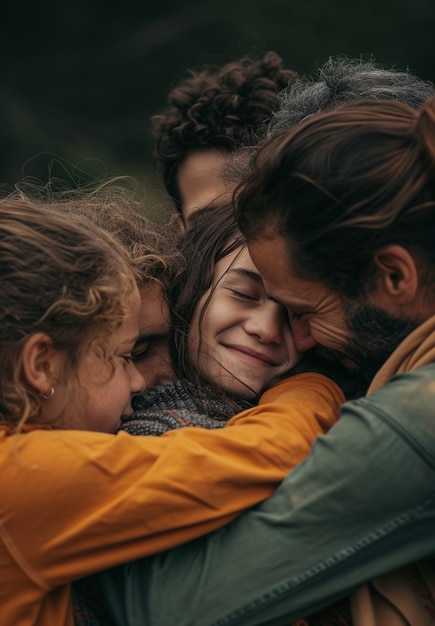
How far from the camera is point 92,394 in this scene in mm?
2279

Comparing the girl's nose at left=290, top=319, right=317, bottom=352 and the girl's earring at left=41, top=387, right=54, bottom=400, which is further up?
the girl's nose at left=290, top=319, right=317, bottom=352

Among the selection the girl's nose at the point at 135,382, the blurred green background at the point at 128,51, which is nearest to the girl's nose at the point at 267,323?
the girl's nose at the point at 135,382

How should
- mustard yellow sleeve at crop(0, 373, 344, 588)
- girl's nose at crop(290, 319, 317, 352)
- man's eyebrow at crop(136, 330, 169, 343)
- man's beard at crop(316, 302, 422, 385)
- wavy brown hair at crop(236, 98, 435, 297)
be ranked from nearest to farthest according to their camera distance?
mustard yellow sleeve at crop(0, 373, 344, 588) < wavy brown hair at crop(236, 98, 435, 297) < man's beard at crop(316, 302, 422, 385) < girl's nose at crop(290, 319, 317, 352) < man's eyebrow at crop(136, 330, 169, 343)

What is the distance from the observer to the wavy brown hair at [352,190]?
6.89ft

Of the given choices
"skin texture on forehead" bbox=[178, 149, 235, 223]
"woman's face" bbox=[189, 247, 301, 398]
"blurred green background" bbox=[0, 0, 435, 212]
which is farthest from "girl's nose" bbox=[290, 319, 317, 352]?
"blurred green background" bbox=[0, 0, 435, 212]

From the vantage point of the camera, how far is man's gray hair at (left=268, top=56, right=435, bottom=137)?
9.99 feet

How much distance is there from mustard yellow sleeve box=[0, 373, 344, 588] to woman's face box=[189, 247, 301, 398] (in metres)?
0.58

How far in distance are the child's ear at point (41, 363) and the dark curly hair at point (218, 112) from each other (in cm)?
212

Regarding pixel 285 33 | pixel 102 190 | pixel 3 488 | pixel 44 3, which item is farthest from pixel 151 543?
pixel 44 3

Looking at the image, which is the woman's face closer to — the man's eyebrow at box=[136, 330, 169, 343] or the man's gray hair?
the man's eyebrow at box=[136, 330, 169, 343]

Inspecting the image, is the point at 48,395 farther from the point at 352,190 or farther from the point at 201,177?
the point at 201,177

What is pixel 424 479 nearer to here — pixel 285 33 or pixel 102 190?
pixel 102 190

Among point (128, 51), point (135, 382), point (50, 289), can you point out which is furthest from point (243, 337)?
point (128, 51)

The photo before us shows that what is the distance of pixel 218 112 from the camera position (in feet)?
14.6
